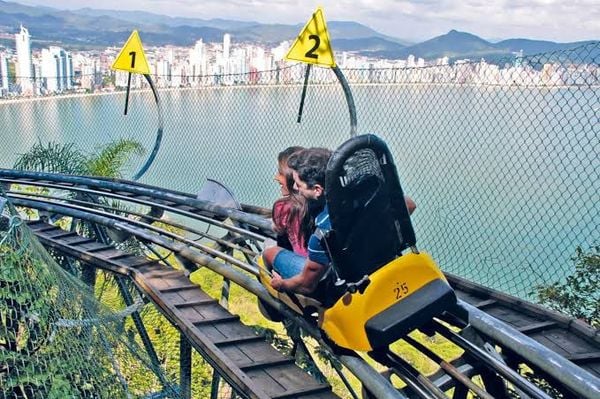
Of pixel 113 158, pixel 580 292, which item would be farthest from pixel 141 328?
pixel 113 158

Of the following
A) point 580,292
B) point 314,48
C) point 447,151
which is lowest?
point 580,292

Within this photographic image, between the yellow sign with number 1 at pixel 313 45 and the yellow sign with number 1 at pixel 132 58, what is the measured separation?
2310mm

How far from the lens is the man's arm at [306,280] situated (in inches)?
95.5

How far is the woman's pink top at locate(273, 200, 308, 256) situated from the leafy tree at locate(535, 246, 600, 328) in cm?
210

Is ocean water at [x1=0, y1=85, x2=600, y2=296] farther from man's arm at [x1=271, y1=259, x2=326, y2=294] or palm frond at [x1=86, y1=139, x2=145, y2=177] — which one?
man's arm at [x1=271, y1=259, x2=326, y2=294]

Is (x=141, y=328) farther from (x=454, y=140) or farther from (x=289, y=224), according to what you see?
(x=454, y=140)

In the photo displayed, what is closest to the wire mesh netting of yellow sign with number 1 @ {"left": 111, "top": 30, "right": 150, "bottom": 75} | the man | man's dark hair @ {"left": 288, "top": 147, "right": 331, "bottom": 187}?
the man

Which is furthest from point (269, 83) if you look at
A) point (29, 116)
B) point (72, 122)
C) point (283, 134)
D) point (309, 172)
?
point (29, 116)

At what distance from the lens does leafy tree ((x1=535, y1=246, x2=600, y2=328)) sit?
156 inches

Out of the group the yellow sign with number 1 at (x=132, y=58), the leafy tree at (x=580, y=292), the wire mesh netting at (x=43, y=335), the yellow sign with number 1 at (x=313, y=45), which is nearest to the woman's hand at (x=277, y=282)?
the wire mesh netting at (x=43, y=335)

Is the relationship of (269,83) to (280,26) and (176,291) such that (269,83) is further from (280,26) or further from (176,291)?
(280,26)

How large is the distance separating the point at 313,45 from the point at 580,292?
235 centimetres

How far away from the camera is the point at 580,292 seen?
13.2ft

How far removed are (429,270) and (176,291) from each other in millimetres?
1743
